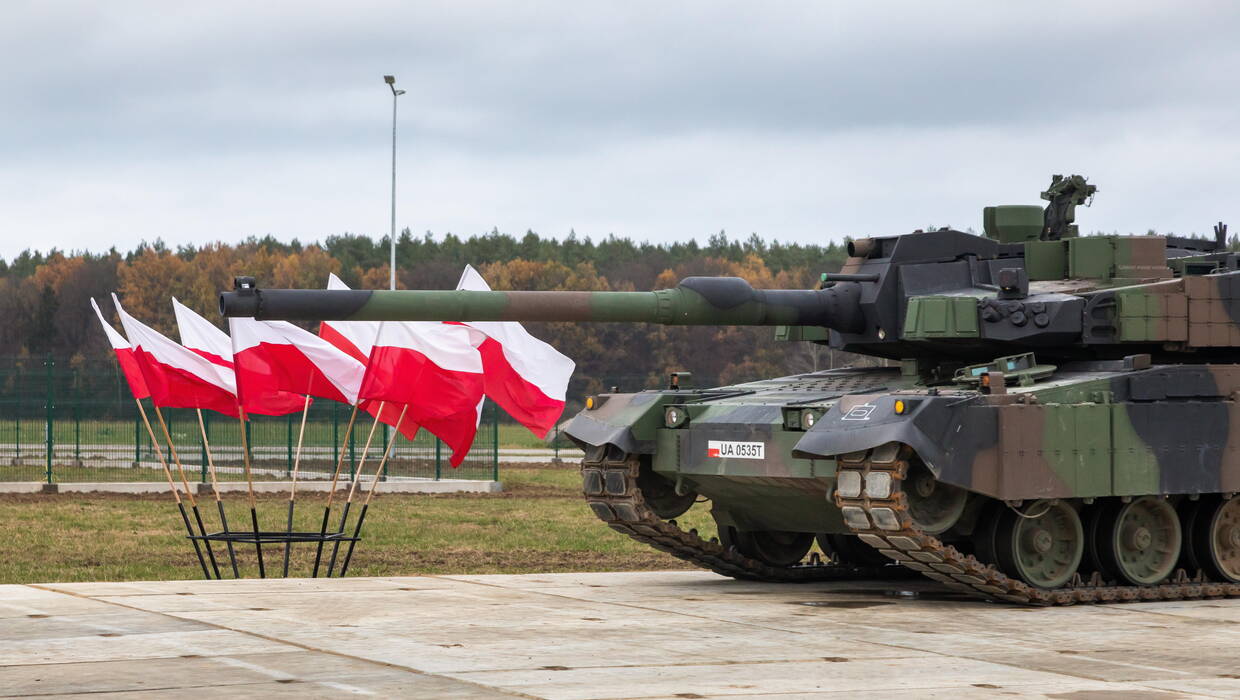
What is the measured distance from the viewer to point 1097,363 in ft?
50.2

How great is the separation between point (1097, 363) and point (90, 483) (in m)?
20.8

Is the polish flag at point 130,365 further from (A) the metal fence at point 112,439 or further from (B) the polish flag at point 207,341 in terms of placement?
(A) the metal fence at point 112,439

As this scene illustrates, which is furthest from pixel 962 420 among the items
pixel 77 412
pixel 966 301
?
pixel 77 412

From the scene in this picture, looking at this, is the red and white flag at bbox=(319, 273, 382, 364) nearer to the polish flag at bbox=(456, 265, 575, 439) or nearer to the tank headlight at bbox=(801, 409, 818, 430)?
the polish flag at bbox=(456, 265, 575, 439)

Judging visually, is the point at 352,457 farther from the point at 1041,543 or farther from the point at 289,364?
the point at 1041,543

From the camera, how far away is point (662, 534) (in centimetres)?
1606

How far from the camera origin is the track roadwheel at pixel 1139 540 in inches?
587

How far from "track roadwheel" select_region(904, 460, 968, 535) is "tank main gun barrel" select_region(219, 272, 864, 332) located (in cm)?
203

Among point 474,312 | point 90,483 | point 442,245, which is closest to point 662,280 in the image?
point 442,245

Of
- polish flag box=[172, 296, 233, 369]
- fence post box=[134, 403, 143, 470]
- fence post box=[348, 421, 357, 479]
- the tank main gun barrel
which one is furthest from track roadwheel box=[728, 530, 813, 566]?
fence post box=[134, 403, 143, 470]

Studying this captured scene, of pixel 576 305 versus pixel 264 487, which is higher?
pixel 576 305

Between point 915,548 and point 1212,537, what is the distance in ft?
10.4

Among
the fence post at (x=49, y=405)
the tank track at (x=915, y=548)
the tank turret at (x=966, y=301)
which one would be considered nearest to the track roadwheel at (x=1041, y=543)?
the tank track at (x=915, y=548)

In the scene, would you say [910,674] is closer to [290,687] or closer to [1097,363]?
[290,687]
